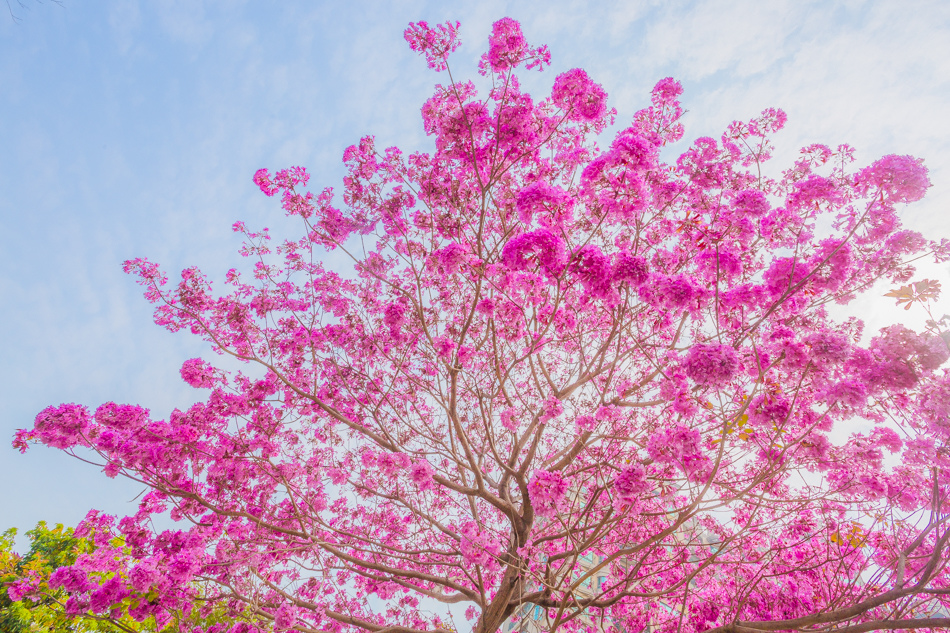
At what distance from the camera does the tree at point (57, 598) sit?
4883 mm

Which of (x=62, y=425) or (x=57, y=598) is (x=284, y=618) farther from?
(x=57, y=598)

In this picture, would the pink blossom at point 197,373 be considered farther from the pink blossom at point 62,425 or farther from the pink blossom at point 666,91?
the pink blossom at point 666,91

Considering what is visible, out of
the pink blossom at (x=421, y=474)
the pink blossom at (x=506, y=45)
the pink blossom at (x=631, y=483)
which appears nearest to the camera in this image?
the pink blossom at (x=631, y=483)

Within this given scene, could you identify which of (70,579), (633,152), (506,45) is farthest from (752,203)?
(70,579)

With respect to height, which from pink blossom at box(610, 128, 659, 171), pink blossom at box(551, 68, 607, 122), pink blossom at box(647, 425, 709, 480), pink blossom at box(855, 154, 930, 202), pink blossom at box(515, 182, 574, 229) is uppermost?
pink blossom at box(551, 68, 607, 122)

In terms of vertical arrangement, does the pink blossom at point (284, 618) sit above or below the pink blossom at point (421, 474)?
below

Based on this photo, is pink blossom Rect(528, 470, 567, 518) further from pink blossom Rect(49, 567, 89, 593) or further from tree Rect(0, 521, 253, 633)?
pink blossom Rect(49, 567, 89, 593)

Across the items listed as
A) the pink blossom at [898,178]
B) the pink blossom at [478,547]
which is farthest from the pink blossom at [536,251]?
the pink blossom at [478,547]

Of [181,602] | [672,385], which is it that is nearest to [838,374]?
[672,385]

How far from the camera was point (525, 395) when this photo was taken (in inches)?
312

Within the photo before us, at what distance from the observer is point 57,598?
6.04 metres

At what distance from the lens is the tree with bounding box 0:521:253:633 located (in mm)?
4883

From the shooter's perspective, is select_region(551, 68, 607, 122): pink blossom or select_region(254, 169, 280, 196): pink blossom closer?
select_region(551, 68, 607, 122): pink blossom

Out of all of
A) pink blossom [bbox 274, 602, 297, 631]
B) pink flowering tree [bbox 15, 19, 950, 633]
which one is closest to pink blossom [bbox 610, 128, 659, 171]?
pink flowering tree [bbox 15, 19, 950, 633]
